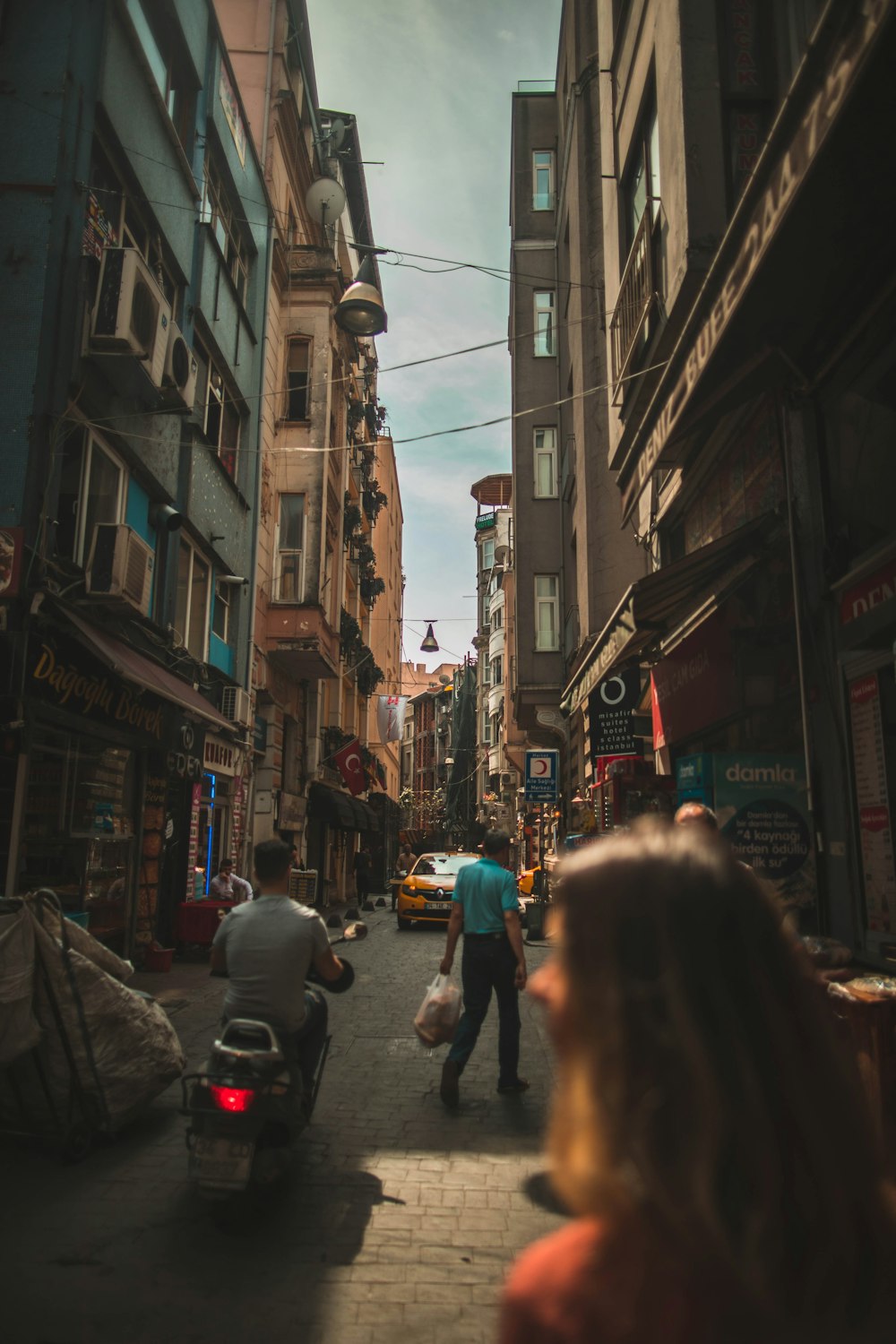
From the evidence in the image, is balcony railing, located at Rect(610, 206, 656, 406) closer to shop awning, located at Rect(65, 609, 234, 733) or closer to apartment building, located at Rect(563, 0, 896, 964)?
apartment building, located at Rect(563, 0, 896, 964)

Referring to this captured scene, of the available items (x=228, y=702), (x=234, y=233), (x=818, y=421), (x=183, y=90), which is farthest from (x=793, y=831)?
(x=234, y=233)

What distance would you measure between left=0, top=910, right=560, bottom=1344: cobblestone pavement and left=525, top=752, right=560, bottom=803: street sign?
11884mm

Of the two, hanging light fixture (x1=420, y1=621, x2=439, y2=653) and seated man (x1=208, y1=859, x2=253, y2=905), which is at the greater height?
hanging light fixture (x1=420, y1=621, x2=439, y2=653)

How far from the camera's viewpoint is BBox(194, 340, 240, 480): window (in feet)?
55.0

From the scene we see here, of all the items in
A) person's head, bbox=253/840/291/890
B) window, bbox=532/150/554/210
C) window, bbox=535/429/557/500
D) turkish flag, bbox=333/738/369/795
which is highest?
window, bbox=532/150/554/210

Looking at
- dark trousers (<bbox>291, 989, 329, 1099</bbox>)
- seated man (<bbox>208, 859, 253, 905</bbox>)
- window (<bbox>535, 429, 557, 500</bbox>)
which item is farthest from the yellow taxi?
dark trousers (<bbox>291, 989, 329, 1099</bbox>)

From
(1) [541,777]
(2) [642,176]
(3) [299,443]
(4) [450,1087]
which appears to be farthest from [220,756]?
(4) [450,1087]

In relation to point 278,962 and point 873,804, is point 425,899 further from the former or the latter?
point 278,962

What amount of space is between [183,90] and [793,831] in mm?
15080

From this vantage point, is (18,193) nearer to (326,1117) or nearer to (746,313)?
(746,313)

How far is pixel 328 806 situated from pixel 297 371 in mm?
11421

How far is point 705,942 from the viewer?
1.20 metres

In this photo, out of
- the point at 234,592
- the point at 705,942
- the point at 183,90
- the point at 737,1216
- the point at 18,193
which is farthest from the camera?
the point at 234,592

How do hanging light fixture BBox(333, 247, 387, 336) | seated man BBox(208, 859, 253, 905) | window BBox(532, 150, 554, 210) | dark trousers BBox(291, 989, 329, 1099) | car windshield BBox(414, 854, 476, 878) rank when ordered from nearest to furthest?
dark trousers BBox(291, 989, 329, 1099) < seated man BBox(208, 859, 253, 905) < hanging light fixture BBox(333, 247, 387, 336) < car windshield BBox(414, 854, 476, 878) < window BBox(532, 150, 554, 210)
